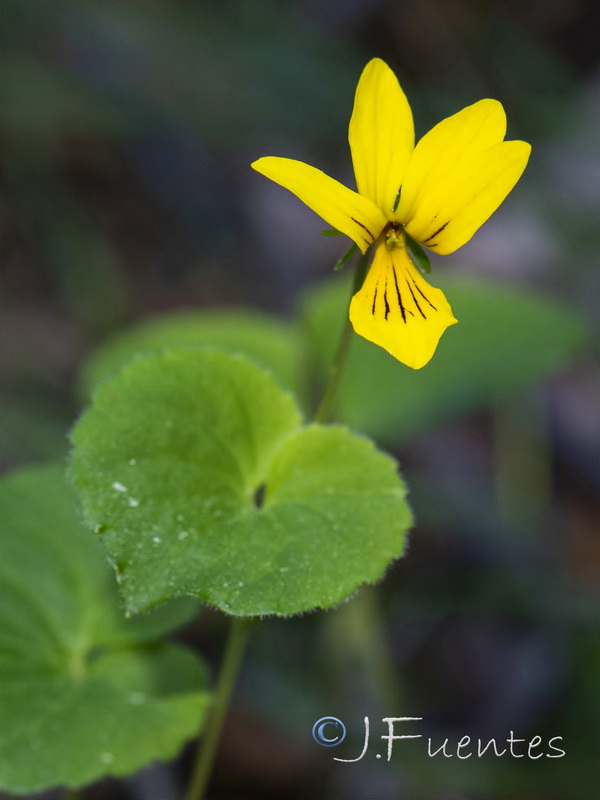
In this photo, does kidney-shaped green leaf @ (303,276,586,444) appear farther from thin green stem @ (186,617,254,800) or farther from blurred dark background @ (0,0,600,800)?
Result: thin green stem @ (186,617,254,800)

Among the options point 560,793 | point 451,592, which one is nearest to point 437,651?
point 451,592

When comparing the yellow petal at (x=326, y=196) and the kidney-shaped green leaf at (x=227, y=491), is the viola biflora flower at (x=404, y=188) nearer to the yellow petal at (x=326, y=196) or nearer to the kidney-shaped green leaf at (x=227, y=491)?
the yellow petal at (x=326, y=196)

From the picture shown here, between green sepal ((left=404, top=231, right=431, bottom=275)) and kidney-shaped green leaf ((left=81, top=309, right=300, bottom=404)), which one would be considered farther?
kidney-shaped green leaf ((left=81, top=309, right=300, bottom=404))

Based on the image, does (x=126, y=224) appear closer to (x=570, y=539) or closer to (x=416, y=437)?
(x=416, y=437)
